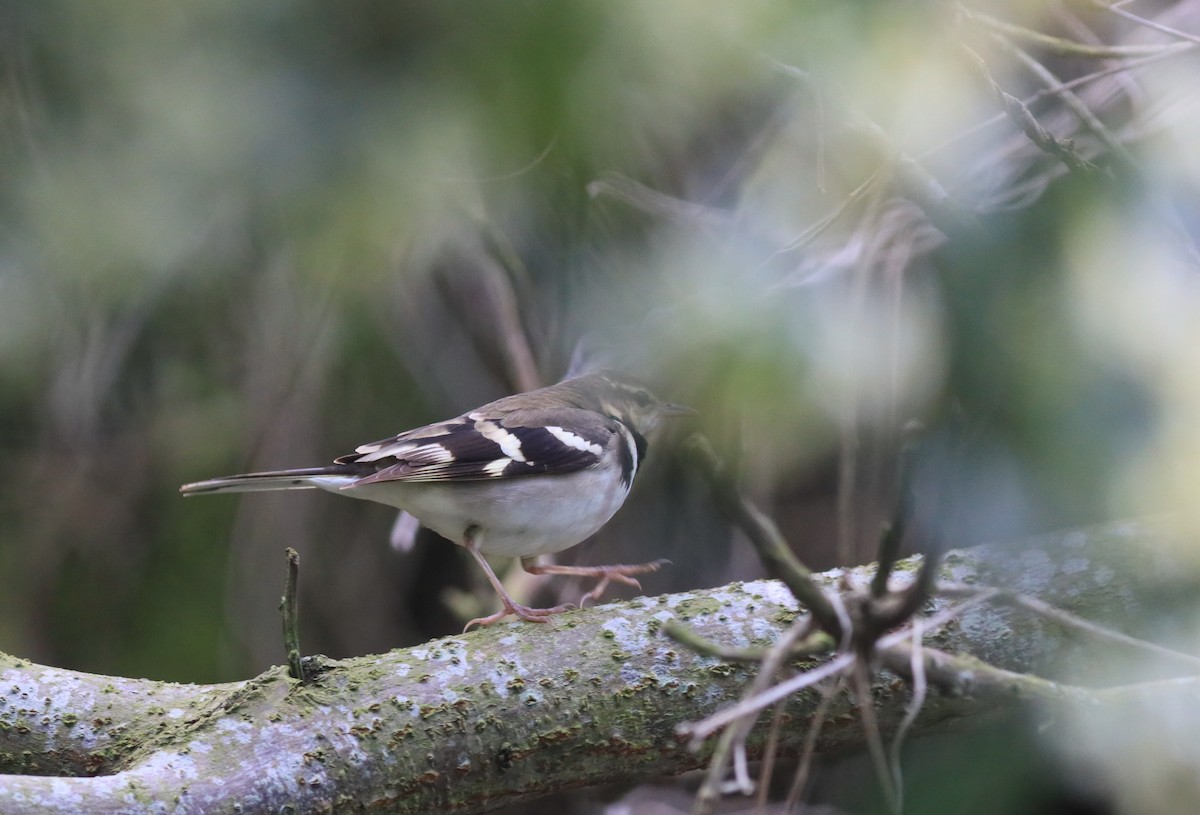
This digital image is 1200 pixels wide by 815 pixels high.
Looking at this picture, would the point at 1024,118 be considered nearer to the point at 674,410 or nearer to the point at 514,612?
the point at 674,410

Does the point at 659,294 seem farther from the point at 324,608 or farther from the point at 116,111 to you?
the point at 324,608

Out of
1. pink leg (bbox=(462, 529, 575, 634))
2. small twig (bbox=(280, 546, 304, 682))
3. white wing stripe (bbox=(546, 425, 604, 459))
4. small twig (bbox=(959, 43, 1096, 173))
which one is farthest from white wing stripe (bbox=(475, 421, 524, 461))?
small twig (bbox=(959, 43, 1096, 173))

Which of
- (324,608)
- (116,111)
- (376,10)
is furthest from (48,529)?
(376,10)

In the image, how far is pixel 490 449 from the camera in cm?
297

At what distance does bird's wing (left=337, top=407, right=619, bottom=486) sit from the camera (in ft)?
9.52

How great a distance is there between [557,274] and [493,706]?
2.15m

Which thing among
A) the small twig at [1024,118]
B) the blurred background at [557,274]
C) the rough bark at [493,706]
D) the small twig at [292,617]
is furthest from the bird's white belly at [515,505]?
the small twig at [1024,118]

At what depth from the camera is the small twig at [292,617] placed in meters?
Result: 1.91

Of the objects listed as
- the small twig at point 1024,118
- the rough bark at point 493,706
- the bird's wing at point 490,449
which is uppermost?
the small twig at point 1024,118

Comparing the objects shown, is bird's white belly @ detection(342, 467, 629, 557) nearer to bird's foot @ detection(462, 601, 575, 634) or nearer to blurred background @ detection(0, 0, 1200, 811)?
bird's foot @ detection(462, 601, 575, 634)

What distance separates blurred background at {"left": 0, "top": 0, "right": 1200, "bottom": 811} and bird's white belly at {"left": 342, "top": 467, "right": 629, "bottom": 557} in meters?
0.44

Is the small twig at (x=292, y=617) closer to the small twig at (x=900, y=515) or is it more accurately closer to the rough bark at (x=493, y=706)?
the rough bark at (x=493, y=706)

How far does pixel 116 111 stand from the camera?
3.54 m

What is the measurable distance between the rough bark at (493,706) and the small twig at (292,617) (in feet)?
0.13
